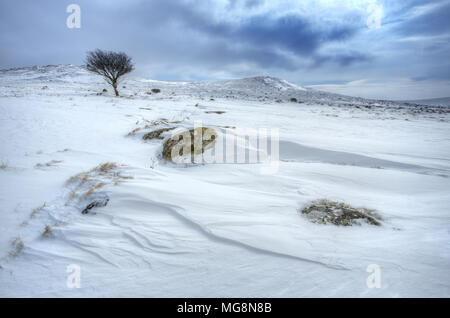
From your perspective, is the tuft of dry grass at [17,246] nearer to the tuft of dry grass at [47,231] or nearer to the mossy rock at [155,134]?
the tuft of dry grass at [47,231]

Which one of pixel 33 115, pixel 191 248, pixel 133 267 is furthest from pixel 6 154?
pixel 191 248

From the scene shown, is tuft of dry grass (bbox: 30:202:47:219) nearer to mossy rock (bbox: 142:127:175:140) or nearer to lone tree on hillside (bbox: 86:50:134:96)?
mossy rock (bbox: 142:127:175:140)

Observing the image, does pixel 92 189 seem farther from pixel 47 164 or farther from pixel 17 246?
pixel 47 164

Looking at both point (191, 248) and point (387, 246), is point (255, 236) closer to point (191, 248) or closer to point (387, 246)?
point (191, 248)

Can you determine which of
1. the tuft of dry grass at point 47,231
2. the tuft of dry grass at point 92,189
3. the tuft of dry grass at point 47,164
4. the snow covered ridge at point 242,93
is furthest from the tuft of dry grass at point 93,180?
the snow covered ridge at point 242,93

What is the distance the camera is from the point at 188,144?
386cm

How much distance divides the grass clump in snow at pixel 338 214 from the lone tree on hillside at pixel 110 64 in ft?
64.0

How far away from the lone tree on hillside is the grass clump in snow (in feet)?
64.0

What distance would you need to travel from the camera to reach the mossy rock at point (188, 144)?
3717 millimetres

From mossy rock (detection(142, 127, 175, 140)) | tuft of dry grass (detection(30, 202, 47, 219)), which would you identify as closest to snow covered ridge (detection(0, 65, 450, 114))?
mossy rock (detection(142, 127, 175, 140))

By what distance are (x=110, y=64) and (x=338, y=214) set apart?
71.4 ft

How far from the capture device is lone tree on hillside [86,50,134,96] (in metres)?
17.3

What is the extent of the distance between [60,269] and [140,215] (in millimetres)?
663

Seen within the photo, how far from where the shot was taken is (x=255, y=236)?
5.12ft
